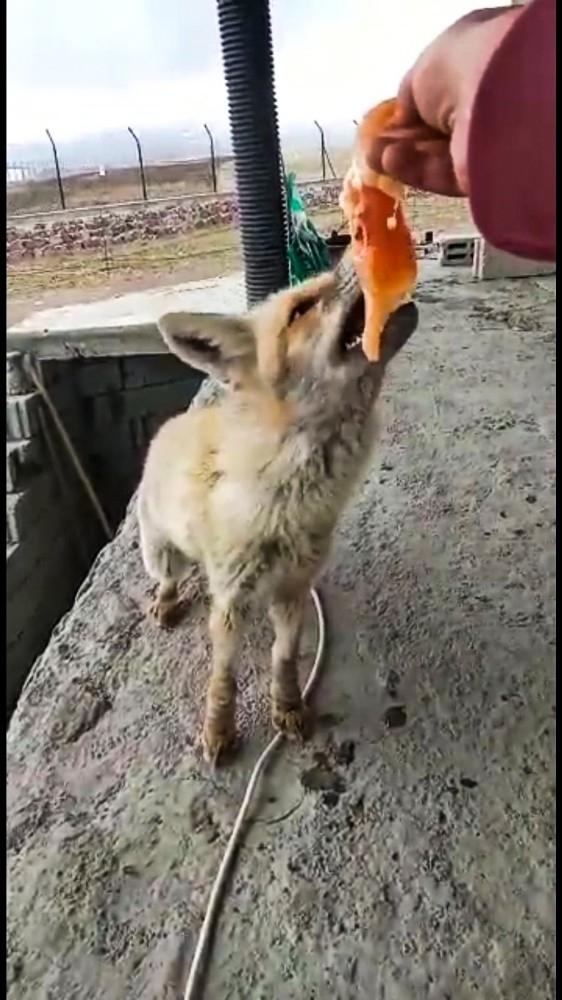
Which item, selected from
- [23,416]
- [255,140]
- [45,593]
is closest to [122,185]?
[23,416]

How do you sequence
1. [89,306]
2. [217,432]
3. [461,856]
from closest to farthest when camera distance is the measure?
1. [461,856]
2. [217,432]
3. [89,306]

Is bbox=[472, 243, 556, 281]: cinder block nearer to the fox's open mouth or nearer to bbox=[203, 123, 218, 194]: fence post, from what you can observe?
bbox=[203, 123, 218, 194]: fence post

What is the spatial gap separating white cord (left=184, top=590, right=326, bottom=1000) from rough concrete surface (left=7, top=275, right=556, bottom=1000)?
0.02m

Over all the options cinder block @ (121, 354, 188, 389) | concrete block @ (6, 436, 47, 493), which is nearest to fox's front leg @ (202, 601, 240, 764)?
concrete block @ (6, 436, 47, 493)

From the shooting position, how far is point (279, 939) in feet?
4.01

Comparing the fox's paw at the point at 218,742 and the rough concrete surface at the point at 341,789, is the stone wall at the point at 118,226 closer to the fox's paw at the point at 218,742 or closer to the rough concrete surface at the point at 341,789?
the rough concrete surface at the point at 341,789

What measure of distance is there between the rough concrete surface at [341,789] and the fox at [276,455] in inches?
5.4

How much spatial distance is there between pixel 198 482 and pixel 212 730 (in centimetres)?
44

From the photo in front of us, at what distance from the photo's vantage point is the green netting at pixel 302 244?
3.22 meters

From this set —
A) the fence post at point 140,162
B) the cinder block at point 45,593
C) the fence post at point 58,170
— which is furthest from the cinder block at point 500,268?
the cinder block at point 45,593

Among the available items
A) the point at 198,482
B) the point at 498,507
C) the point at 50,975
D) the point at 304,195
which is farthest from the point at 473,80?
the point at 304,195

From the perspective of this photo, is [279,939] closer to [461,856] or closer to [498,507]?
[461,856]

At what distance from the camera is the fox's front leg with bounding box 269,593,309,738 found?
1.58m

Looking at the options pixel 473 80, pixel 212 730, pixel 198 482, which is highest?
pixel 473 80
